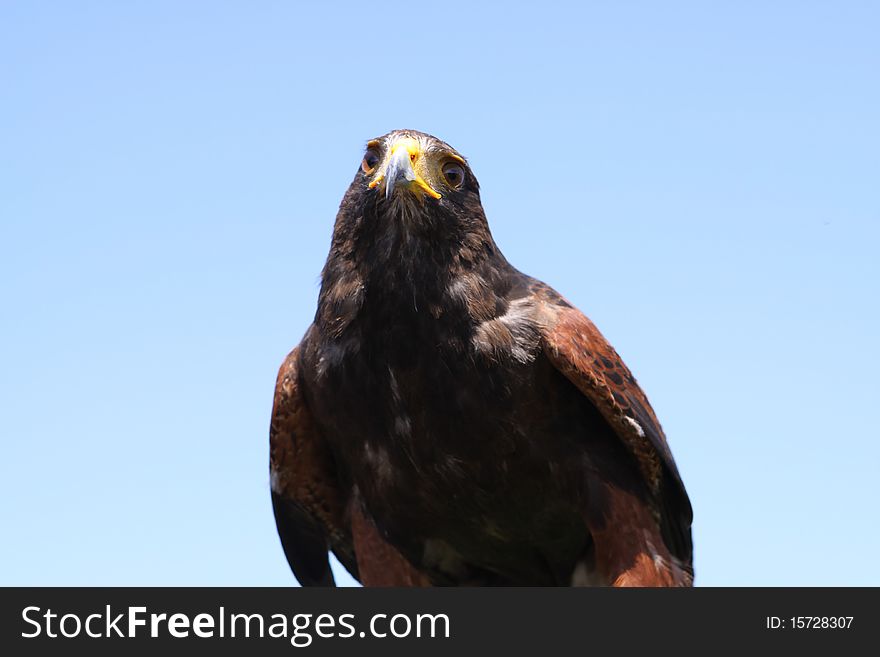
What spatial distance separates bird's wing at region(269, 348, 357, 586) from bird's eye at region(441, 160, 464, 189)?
5.77 feet

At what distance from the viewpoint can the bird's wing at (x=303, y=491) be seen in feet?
30.7

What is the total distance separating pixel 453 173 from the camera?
8758 millimetres

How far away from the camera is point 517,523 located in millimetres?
9008

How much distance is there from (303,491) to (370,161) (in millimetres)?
2519

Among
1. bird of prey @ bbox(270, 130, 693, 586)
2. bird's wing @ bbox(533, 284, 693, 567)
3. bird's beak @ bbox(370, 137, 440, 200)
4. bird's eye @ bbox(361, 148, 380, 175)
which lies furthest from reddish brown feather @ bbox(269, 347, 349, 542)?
bird's wing @ bbox(533, 284, 693, 567)

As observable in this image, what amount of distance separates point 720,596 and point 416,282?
2.77 m

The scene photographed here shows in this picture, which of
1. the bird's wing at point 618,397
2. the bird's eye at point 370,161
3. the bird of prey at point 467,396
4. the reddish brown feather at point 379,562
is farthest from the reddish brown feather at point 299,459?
the bird's wing at point 618,397

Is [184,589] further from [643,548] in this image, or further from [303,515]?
[643,548]

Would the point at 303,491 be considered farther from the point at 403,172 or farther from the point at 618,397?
the point at 403,172

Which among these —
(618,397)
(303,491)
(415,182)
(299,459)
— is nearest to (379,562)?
(303,491)

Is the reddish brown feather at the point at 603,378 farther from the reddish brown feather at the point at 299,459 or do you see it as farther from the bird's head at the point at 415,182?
the reddish brown feather at the point at 299,459

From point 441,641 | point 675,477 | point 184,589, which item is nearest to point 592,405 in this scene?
point 675,477

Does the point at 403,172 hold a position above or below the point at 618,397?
above

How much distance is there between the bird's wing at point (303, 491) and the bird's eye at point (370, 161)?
149 centimetres
